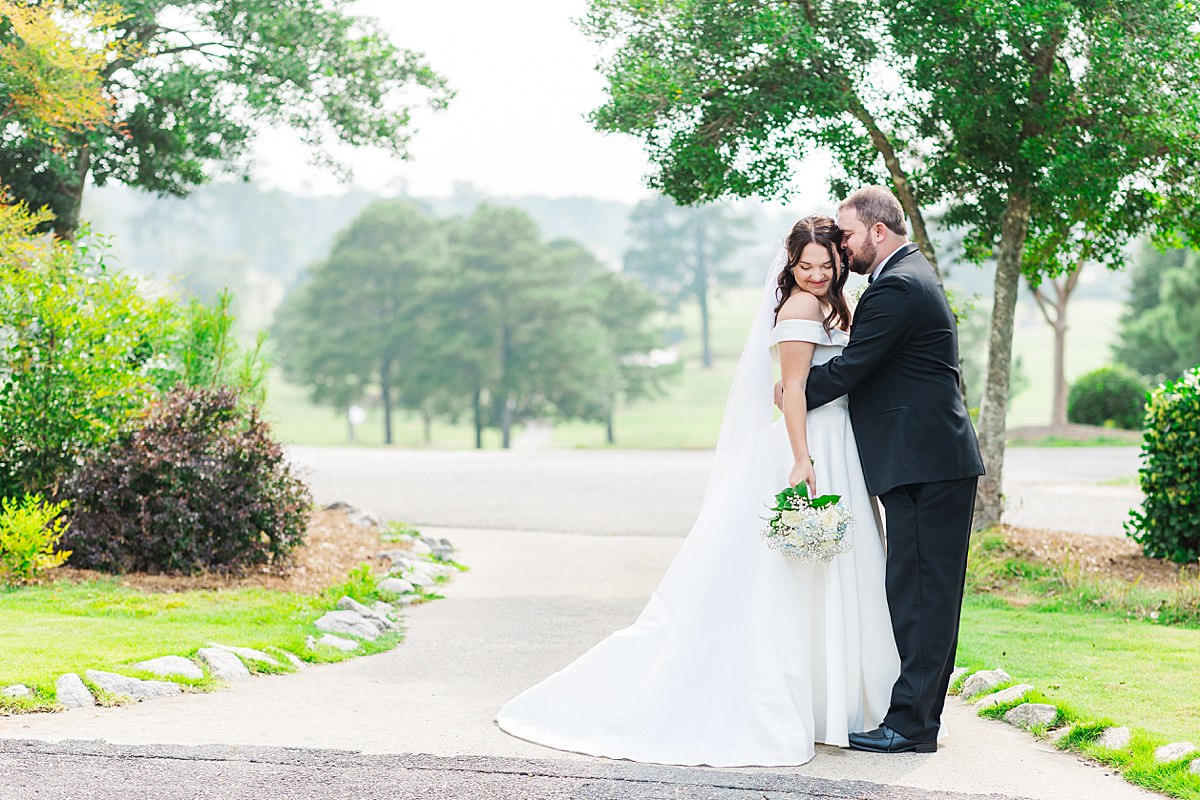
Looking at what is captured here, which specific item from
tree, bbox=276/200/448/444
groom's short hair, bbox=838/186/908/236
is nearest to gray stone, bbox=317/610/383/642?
groom's short hair, bbox=838/186/908/236

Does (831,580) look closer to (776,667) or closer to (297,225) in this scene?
(776,667)

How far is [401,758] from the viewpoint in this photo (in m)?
4.88

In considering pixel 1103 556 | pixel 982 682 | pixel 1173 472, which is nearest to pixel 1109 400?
pixel 1103 556

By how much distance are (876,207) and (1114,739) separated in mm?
2593

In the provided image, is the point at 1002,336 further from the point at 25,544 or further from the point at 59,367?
the point at 25,544

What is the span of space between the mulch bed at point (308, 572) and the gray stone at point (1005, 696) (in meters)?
5.30

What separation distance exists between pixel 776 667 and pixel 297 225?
463ft

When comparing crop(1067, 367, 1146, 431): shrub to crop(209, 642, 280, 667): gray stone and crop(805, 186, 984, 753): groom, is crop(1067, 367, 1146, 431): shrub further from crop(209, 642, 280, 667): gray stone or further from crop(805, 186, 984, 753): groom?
crop(209, 642, 280, 667): gray stone

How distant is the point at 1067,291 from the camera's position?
2788cm

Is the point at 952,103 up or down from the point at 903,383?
up

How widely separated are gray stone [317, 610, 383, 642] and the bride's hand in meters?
3.63

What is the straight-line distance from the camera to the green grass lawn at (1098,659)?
572 centimetres

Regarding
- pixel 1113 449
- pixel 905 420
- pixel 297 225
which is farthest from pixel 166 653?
pixel 297 225

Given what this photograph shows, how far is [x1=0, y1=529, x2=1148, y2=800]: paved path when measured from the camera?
447cm
